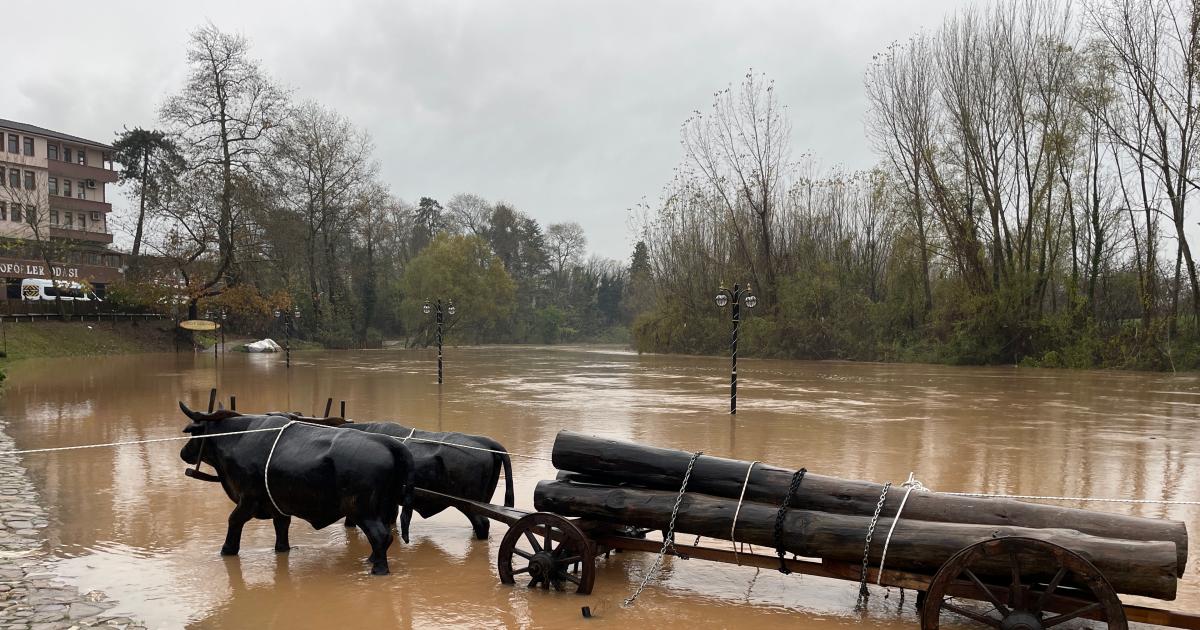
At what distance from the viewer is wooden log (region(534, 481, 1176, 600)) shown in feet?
14.6

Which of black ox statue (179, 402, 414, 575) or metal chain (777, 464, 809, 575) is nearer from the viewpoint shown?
metal chain (777, 464, 809, 575)

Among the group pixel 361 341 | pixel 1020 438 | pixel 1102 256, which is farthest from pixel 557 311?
pixel 1020 438

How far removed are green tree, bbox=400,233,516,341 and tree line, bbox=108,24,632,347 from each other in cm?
11

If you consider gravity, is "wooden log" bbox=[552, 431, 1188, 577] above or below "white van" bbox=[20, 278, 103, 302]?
below

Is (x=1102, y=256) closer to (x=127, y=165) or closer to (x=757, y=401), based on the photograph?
(x=757, y=401)

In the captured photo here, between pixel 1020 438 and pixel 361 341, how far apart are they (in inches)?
2051

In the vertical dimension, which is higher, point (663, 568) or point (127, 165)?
point (127, 165)

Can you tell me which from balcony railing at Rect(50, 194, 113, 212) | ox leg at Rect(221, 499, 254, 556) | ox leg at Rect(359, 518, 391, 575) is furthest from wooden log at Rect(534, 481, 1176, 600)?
balcony railing at Rect(50, 194, 113, 212)

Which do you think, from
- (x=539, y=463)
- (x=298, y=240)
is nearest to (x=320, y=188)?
(x=298, y=240)

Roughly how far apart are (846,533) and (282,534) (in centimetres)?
466

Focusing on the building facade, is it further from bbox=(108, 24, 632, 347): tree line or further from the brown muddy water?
the brown muddy water

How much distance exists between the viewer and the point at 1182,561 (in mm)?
4656

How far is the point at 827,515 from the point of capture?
5352 millimetres

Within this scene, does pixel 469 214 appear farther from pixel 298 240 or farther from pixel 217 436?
pixel 217 436
